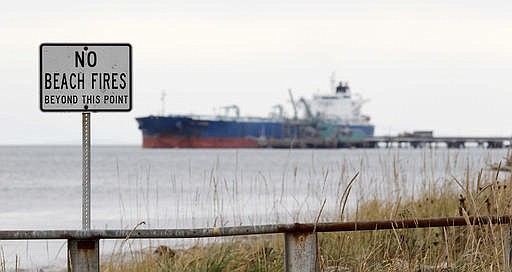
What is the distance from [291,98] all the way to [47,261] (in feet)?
357

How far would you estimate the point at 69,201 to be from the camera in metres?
32.6

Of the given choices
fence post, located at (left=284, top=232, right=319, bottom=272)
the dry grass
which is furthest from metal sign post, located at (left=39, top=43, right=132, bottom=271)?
the dry grass

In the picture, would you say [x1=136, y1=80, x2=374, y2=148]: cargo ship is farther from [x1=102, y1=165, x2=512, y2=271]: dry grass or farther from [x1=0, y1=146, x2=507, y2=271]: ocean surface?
[x1=102, y1=165, x2=512, y2=271]: dry grass

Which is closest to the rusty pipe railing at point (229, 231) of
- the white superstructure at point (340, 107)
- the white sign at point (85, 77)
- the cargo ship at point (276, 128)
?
the white sign at point (85, 77)

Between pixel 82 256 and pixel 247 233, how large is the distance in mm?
858

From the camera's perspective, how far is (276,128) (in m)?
119

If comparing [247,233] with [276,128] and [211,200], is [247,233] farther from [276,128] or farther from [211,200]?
[276,128]

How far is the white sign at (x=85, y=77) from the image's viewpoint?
209 inches

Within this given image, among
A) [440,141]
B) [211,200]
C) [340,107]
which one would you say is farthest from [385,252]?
[340,107]

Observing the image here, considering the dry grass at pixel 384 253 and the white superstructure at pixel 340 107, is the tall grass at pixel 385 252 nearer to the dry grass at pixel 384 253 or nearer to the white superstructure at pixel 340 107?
the dry grass at pixel 384 253

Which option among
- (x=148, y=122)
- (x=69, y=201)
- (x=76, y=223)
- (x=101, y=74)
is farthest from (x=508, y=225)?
(x=148, y=122)

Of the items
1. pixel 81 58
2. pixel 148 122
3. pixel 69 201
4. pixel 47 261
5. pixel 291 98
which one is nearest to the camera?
pixel 81 58

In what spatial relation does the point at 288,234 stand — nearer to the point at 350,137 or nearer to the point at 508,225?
the point at 508,225

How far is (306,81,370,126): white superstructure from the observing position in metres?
127
